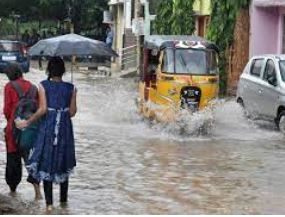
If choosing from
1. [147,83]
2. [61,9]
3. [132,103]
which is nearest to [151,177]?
[147,83]

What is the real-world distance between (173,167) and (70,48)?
2615mm

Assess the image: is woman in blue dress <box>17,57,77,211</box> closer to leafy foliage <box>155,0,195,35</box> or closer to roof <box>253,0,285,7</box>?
roof <box>253,0,285,7</box>

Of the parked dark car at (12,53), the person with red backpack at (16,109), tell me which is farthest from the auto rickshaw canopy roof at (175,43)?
the parked dark car at (12,53)

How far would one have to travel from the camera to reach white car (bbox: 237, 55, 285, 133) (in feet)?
51.8

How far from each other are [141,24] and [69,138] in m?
25.4

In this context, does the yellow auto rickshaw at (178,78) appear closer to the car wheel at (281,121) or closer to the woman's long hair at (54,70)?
the car wheel at (281,121)

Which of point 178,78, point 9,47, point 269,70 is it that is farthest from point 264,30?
point 9,47

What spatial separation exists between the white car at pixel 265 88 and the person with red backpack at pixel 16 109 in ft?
25.0

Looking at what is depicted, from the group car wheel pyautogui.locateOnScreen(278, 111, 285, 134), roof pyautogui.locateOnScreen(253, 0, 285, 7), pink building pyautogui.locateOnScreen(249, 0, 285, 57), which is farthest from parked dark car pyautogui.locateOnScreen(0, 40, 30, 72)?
car wheel pyautogui.locateOnScreen(278, 111, 285, 134)

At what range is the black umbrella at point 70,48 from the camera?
10.2m

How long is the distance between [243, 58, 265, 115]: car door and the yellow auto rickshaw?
956mm

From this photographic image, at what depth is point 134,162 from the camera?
12.2 meters

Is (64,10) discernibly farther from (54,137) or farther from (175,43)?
(54,137)

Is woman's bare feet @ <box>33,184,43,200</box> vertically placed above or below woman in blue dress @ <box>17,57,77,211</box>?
below
